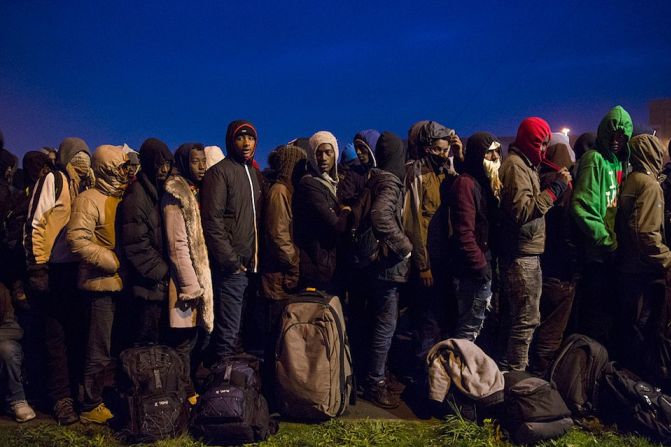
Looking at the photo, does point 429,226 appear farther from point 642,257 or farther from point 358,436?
point 358,436

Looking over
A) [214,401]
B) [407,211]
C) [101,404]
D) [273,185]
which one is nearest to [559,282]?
[407,211]

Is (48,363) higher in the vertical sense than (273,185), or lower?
lower

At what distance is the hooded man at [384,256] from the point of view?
4.73m

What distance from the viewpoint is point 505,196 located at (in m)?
4.73

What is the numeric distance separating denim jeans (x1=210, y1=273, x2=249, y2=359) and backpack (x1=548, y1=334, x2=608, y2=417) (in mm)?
2901

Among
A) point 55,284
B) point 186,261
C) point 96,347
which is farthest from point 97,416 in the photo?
point 186,261

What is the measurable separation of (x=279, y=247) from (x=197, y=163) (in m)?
1.49

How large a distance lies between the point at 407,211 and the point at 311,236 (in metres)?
0.99

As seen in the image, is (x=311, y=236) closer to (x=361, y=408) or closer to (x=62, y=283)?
(x=361, y=408)

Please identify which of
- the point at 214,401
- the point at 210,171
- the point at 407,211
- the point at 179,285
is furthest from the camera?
the point at 407,211

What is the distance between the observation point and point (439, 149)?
5246mm

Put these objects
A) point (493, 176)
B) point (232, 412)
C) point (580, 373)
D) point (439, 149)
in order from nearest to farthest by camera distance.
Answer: point (232, 412)
point (580, 373)
point (493, 176)
point (439, 149)

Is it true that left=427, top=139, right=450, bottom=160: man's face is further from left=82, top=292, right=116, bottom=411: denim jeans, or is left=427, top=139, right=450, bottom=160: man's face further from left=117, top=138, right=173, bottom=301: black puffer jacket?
left=82, top=292, right=116, bottom=411: denim jeans

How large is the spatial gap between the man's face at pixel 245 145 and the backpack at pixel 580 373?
3.42 metres
